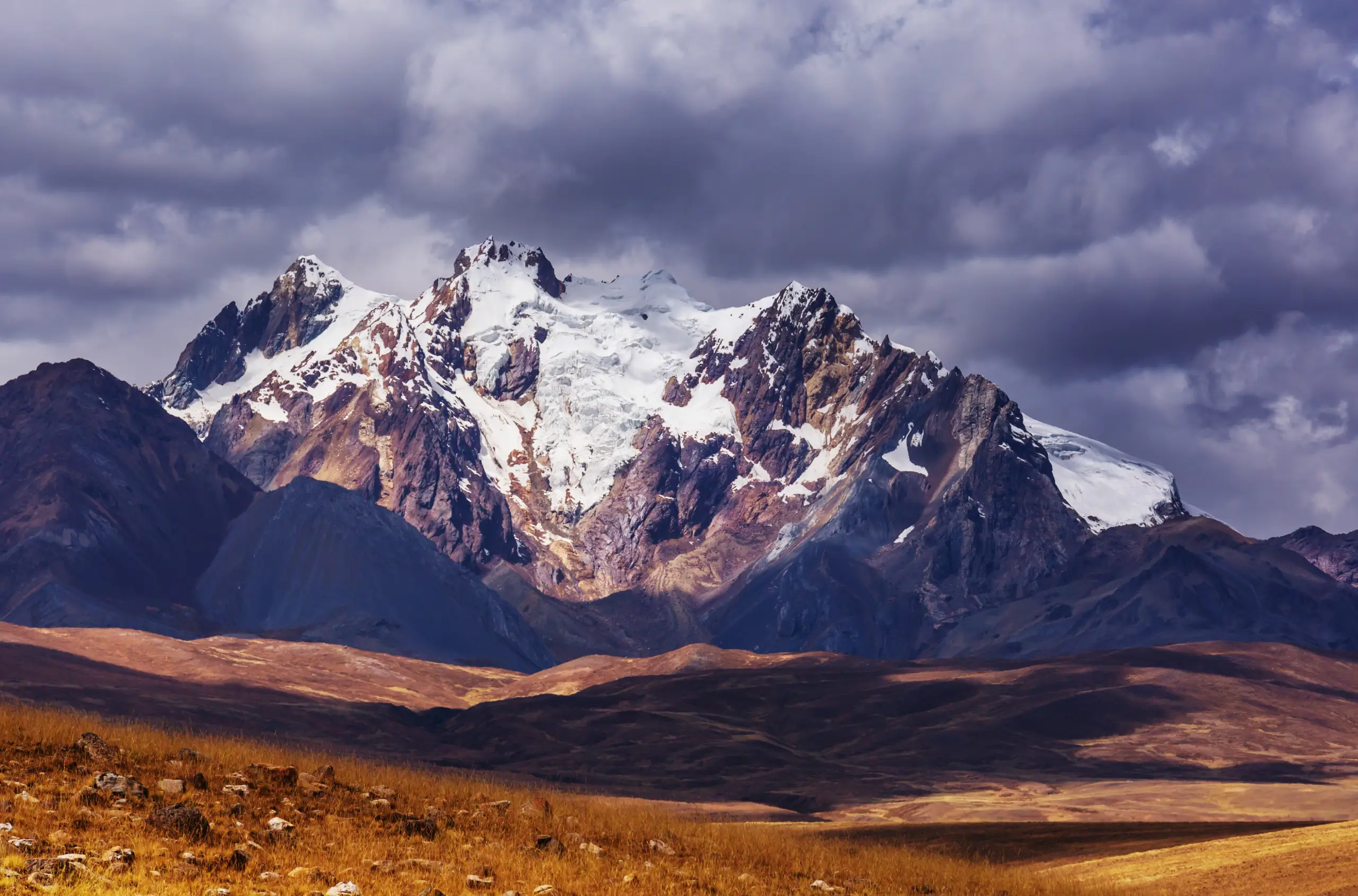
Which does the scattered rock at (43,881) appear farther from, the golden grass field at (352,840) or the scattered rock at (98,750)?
the scattered rock at (98,750)

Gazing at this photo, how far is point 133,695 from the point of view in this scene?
19900 cm

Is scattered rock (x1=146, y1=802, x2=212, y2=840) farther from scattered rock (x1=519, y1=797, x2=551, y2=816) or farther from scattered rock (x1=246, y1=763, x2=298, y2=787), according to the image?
scattered rock (x1=519, y1=797, x2=551, y2=816)

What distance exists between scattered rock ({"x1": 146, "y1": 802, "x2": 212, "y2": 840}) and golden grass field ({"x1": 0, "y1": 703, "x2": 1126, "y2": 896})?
0.08 m

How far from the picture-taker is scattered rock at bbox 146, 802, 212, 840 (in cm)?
2500

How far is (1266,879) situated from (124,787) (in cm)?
2922

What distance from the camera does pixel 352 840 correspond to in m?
27.0

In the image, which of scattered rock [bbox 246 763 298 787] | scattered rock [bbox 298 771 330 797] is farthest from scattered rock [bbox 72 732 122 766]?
scattered rock [bbox 298 771 330 797]

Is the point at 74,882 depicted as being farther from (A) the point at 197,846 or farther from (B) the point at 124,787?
(B) the point at 124,787

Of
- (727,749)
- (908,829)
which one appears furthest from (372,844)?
(727,749)

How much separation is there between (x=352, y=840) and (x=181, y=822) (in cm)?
322

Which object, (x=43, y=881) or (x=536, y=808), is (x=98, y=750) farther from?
(x=536, y=808)

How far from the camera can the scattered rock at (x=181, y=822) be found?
25.0 m

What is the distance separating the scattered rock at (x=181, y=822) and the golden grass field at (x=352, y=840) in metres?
0.08

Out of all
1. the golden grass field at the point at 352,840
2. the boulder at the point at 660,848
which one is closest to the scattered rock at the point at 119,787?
the golden grass field at the point at 352,840
